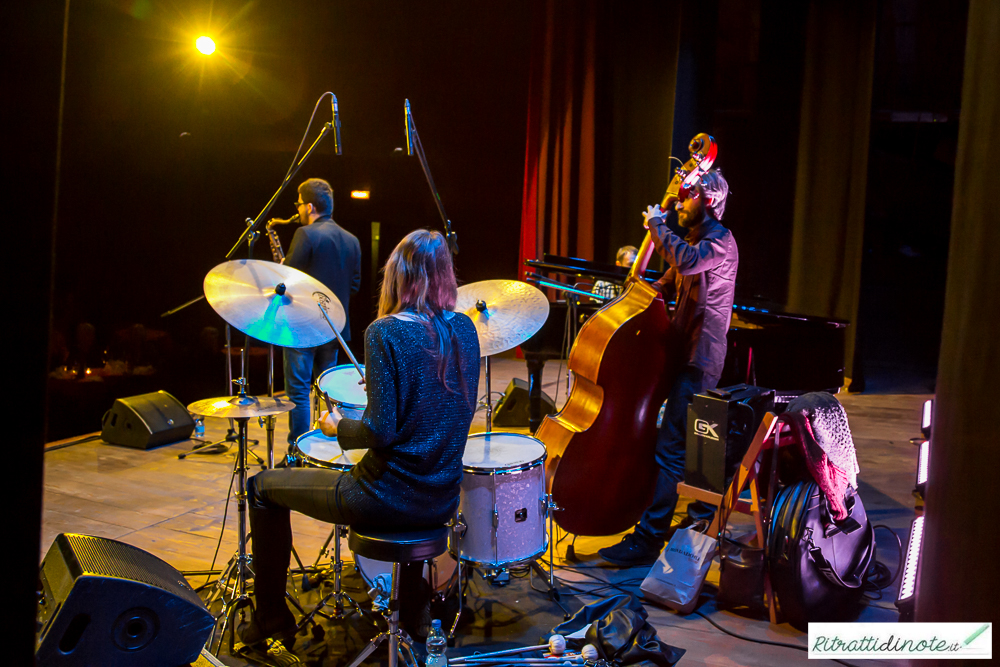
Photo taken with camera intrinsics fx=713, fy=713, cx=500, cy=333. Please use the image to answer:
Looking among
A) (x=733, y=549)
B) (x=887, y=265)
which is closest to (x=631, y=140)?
(x=887, y=265)

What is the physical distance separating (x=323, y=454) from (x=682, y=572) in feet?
4.87

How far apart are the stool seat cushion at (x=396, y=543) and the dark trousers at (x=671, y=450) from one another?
1.41 metres

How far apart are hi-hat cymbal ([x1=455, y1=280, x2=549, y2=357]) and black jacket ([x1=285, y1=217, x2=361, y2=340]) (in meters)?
1.74

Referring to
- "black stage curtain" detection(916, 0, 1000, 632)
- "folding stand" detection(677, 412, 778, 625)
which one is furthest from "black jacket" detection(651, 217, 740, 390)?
"black stage curtain" detection(916, 0, 1000, 632)

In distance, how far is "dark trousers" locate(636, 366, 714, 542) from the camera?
10.3 feet

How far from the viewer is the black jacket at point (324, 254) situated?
4512mm

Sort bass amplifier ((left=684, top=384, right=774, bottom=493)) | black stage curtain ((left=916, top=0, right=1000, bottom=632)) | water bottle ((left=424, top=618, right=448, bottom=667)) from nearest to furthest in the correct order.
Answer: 1. black stage curtain ((left=916, top=0, right=1000, bottom=632))
2. water bottle ((left=424, top=618, right=448, bottom=667))
3. bass amplifier ((left=684, top=384, right=774, bottom=493))

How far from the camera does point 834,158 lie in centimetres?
763

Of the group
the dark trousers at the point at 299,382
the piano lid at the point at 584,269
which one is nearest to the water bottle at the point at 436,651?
the piano lid at the point at 584,269

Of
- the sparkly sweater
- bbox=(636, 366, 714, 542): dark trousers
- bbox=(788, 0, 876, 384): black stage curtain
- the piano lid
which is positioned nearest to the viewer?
the sparkly sweater

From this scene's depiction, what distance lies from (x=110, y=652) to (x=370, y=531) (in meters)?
0.69

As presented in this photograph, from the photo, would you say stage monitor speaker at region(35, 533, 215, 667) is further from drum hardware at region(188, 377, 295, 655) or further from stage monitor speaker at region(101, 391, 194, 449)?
stage monitor speaker at region(101, 391, 194, 449)

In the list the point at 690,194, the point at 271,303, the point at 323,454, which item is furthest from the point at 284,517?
the point at 690,194

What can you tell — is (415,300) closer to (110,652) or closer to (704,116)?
(110,652)
